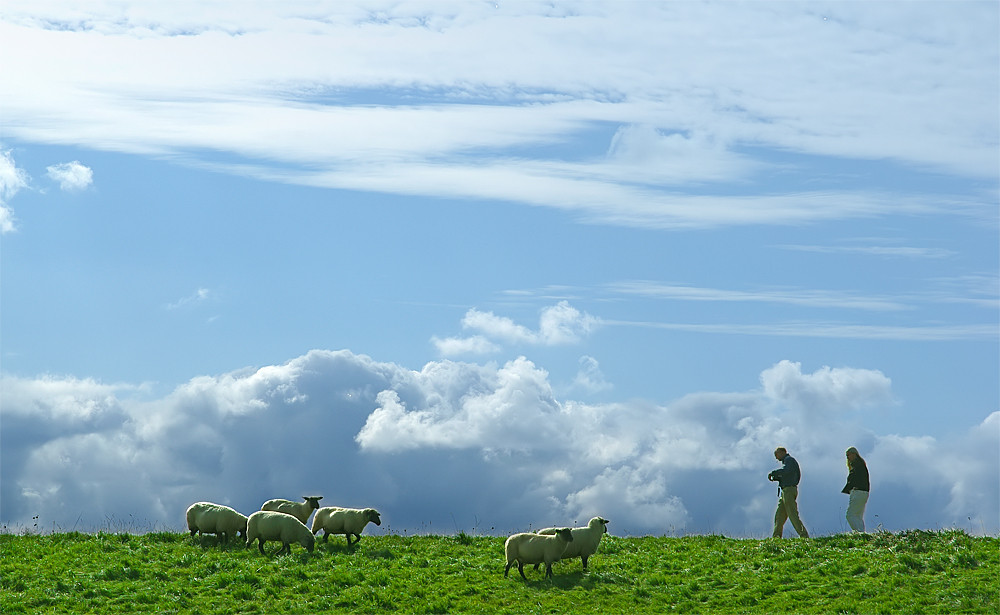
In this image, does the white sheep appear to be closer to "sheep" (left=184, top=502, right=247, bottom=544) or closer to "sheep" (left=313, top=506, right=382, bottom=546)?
"sheep" (left=313, top=506, right=382, bottom=546)

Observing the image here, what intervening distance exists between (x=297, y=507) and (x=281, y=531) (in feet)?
9.86

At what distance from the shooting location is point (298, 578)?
24.9 m

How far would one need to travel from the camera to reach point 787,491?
97.8 ft

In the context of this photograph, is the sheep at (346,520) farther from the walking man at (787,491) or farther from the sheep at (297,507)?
the walking man at (787,491)

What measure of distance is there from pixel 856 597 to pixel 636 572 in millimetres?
5521

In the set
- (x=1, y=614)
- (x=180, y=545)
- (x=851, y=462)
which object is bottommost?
(x=1, y=614)

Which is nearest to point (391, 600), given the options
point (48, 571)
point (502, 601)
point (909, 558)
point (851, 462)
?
point (502, 601)

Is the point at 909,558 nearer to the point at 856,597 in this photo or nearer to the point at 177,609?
the point at 856,597

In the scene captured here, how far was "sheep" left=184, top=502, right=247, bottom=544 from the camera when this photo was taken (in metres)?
28.9

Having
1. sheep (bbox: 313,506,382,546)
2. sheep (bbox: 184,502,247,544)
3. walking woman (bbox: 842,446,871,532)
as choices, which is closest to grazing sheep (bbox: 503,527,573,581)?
sheep (bbox: 313,506,382,546)

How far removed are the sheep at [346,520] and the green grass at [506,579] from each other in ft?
1.72

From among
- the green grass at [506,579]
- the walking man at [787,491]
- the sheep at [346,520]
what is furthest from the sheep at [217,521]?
the walking man at [787,491]

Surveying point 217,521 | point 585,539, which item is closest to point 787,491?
point 585,539

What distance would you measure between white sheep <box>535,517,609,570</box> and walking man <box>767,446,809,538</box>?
6.86 m
